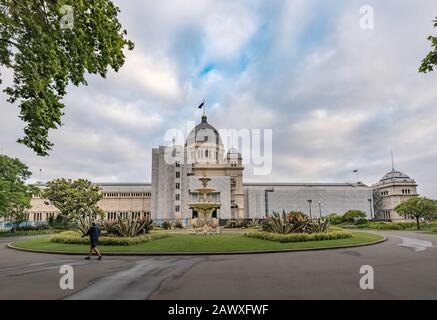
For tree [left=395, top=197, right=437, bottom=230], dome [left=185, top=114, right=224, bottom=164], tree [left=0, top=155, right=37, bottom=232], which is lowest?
tree [left=395, top=197, right=437, bottom=230]

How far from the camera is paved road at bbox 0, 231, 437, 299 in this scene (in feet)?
22.8

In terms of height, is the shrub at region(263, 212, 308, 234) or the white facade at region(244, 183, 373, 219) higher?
the white facade at region(244, 183, 373, 219)

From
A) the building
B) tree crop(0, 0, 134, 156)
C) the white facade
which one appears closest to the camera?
tree crop(0, 0, 134, 156)

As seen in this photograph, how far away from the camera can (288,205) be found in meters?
90.5

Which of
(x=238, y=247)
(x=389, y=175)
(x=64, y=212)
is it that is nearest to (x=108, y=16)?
(x=238, y=247)

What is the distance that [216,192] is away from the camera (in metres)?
73.8

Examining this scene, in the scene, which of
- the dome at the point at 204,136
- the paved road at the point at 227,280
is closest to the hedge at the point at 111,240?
the paved road at the point at 227,280

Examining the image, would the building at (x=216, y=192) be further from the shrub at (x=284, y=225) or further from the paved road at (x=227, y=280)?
the paved road at (x=227, y=280)

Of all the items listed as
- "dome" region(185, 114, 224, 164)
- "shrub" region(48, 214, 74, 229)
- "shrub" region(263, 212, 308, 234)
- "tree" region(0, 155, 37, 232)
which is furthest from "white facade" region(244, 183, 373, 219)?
"shrub" region(263, 212, 308, 234)

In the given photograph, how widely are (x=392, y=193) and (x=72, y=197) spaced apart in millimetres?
99539

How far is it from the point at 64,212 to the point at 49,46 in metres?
40.9

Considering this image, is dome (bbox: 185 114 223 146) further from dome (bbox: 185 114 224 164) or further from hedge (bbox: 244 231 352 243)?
hedge (bbox: 244 231 352 243)

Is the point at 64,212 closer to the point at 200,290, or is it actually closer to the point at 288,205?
the point at 200,290

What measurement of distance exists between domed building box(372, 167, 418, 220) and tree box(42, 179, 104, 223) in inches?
3682
